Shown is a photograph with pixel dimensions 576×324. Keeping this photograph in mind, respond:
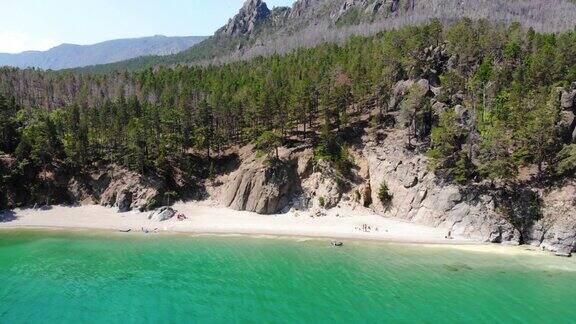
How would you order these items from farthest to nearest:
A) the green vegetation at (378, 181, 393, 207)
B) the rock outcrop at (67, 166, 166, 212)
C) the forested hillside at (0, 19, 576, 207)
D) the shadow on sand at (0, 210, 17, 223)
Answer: the rock outcrop at (67, 166, 166, 212)
the shadow on sand at (0, 210, 17, 223)
the green vegetation at (378, 181, 393, 207)
the forested hillside at (0, 19, 576, 207)

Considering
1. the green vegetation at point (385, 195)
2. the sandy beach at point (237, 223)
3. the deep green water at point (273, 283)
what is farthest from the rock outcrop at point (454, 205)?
the deep green water at point (273, 283)

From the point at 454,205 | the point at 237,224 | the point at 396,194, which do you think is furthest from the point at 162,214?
the point at 454,205

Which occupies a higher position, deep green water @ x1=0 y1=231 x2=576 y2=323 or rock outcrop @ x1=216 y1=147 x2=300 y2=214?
rock outcrop @ x1=216 y1=147 x2=300 y2=214

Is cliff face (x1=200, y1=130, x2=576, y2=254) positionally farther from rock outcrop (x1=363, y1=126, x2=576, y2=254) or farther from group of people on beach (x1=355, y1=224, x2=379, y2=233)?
group of people on beach (x1=355, y1=224, x2=379, y2=233)

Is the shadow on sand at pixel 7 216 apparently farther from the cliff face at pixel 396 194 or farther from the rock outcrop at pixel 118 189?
the cliff face at pixel 396 194

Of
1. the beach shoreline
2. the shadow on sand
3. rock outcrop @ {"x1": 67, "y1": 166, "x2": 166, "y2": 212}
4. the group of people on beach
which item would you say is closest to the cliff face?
the beach shoreline

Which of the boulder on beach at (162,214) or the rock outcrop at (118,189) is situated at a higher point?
the rock outcrop at (118,189)
